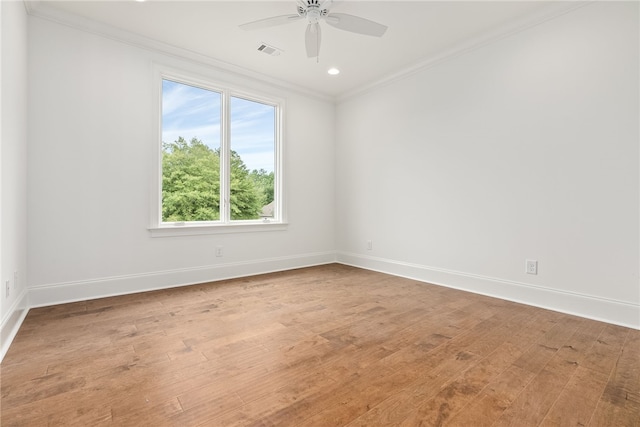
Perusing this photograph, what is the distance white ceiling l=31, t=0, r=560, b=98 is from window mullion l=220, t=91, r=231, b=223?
0.58 meters

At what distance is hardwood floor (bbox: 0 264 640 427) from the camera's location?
4.44 ft

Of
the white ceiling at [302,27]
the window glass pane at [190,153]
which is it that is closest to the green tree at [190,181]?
the window glass pane at [190,153]

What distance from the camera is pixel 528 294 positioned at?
9.52 feet

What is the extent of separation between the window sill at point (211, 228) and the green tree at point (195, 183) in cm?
14

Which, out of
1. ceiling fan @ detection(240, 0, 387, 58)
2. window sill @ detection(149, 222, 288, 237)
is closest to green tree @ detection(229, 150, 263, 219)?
window sill @ detection(149, 222, 288, 237)

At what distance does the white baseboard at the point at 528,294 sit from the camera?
95.0 inches

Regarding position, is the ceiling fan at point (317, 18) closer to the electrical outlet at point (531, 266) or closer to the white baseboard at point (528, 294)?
the electrical outlet at point (531, 266)

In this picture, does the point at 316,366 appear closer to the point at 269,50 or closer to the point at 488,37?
the point at 269,50

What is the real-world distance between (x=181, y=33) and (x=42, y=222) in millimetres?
2276

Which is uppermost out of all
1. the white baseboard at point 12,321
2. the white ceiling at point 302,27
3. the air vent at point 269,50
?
the white ceiling at point 302,27

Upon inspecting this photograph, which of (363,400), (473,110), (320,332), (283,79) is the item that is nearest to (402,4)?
(473,110)

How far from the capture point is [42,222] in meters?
2.76

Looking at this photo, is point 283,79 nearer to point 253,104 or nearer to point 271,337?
point 253,104

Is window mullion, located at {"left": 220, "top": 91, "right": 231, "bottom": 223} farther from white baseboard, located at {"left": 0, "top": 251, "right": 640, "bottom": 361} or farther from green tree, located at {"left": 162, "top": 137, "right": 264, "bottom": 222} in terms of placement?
white baseboard, located at {"left": 0, "top": 251, "right": 640, "bottom": 361}
